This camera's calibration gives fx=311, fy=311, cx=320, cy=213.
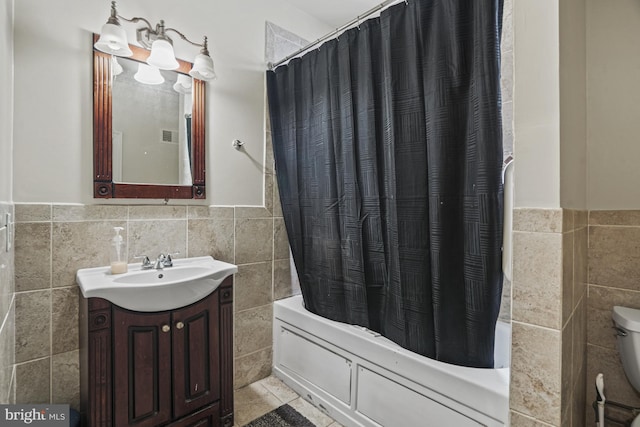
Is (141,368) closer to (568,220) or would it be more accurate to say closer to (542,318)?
(542,318)

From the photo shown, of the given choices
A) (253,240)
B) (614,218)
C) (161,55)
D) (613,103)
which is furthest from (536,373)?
(161,55)

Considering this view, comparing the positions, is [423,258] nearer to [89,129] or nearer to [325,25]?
[89,129]

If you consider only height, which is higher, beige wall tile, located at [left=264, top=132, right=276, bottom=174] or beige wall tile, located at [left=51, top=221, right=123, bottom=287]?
beige wall tile, located at [left=264, top=132, right=276, bottom=174]

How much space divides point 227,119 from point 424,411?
1874 millimetres

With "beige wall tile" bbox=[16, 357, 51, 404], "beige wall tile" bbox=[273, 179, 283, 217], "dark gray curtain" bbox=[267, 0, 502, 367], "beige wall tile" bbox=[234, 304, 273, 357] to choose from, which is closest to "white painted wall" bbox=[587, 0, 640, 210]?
"dark gray curtain" bbox=[267, 0, 502, 367]

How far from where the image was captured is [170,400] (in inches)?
55.3

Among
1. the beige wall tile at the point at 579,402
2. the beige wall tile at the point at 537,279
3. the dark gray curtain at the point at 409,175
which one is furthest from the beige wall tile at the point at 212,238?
the beige wall tile at the point at 579,402

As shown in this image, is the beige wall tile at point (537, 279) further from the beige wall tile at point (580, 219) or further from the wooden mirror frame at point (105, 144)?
the wooden mirror frame at point (105, 144)

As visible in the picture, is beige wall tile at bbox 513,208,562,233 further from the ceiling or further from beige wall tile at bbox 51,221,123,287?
the ceiling

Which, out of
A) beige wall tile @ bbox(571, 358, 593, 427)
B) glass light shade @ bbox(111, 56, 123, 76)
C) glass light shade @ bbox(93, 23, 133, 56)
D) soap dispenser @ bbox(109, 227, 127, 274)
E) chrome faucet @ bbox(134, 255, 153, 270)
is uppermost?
glass light shade @ bbox(93, 23, 133, 56)

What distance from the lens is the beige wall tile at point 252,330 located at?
2029 millimetres

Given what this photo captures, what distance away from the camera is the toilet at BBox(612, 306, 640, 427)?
121 centimetres

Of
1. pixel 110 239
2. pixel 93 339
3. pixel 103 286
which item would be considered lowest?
pixel 93 339

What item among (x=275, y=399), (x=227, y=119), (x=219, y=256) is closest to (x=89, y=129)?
(x=227, y=119)
